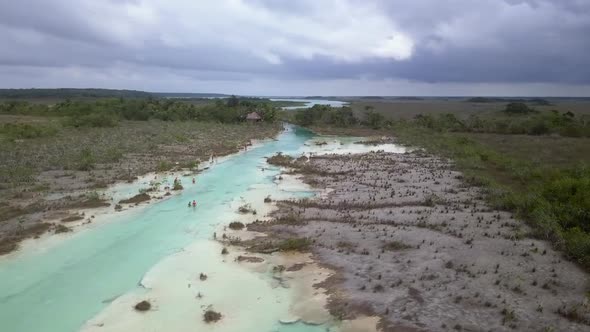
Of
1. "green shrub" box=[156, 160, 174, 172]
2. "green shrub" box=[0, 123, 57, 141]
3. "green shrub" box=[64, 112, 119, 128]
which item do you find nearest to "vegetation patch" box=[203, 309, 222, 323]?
"green shrub" box=[156, 160, 174, 172]

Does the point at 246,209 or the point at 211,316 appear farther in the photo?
the point at 246,209

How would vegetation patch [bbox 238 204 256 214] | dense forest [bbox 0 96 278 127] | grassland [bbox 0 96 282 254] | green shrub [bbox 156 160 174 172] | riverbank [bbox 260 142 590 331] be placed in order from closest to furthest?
riverbank [bbox 260 142 590 331], grassland [bbox 0 96 282 254], vegetation patch [bbox 238 204 256 214], green shrub [bbox 156 160 174 172], dense forest [bbox 0 96 278 127]

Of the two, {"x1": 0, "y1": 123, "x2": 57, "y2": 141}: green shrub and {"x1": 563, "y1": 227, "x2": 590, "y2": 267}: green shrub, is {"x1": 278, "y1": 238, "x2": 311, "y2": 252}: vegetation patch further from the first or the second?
{"x1": 0, "y1": 123, "x2": 57, "y2": 141}: green shrub

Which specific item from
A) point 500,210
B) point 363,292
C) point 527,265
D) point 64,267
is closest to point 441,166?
point 500,210

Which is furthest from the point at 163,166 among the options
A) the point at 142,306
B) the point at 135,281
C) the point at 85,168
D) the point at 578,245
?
the point at 578,245

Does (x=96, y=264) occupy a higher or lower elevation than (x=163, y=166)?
lower

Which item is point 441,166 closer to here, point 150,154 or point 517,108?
point 150,154

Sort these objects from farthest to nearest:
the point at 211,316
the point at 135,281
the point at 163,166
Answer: the point at 163,166
the point at 135,281
the point at 211,316

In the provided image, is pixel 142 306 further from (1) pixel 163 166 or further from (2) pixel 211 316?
(1) pixel 163 166

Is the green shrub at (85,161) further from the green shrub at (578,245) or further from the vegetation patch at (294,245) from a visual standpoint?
the green shrub at (578,245)
